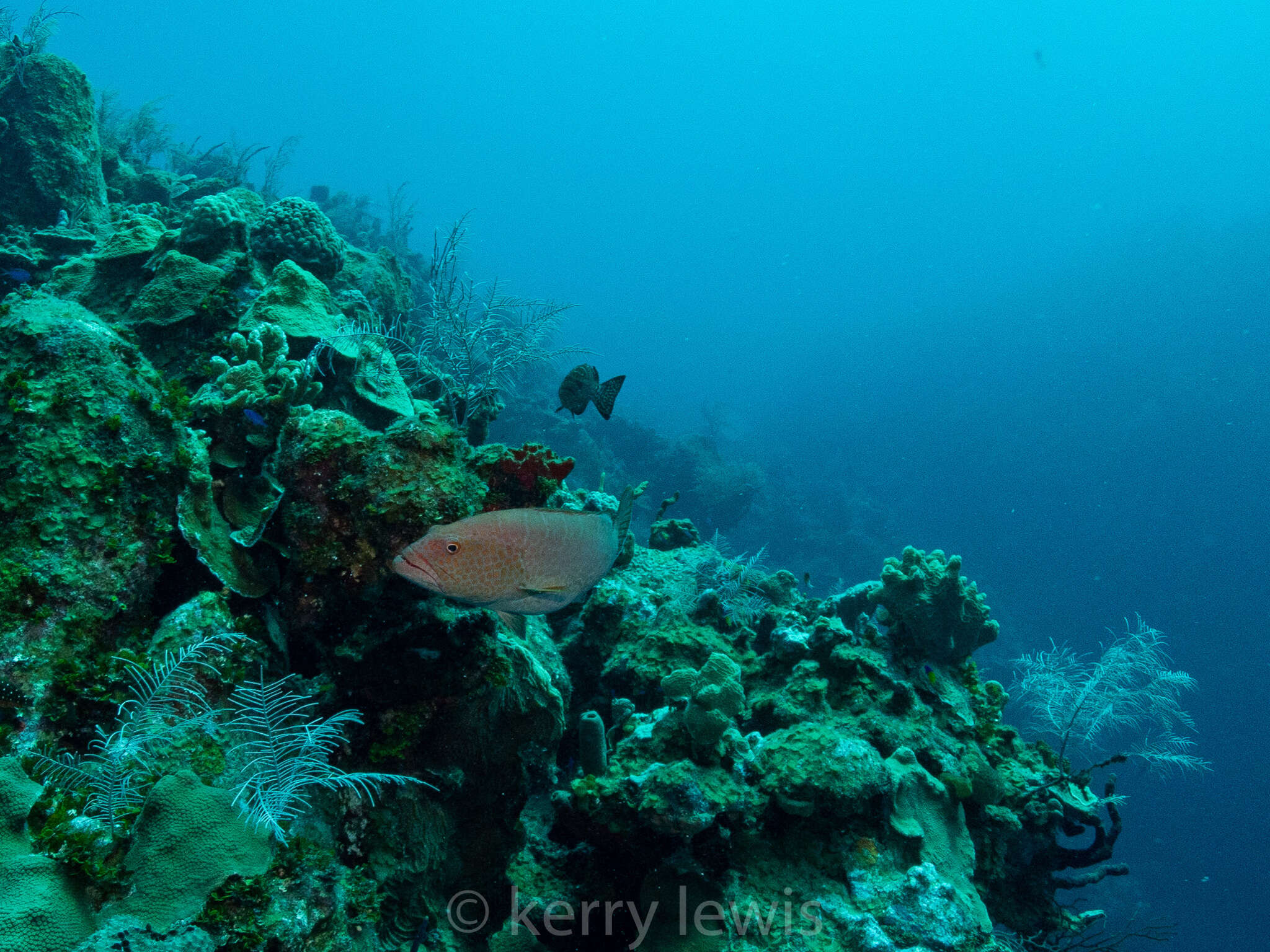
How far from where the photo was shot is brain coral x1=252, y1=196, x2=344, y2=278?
19.0ft

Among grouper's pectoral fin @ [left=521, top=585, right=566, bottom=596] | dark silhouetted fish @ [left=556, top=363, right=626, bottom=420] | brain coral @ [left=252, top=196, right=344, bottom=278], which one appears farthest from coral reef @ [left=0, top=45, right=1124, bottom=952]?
dark silhouetted fish @ [left=556, top=363, right=626, bottom=420]

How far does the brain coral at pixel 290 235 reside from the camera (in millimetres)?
5797

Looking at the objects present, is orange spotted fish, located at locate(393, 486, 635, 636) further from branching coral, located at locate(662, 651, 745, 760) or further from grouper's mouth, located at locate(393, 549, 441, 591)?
branching coral, located at locate(662, 651, 745, 760)

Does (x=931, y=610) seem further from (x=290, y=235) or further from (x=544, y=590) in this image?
(x=290, y=235)

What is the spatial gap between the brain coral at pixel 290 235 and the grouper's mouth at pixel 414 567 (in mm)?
5594

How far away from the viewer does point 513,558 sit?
164 centimetres

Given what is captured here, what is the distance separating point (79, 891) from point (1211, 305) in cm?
9186

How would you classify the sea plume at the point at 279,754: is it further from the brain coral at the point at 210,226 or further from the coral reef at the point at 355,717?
the brain coral at the point at 210,226

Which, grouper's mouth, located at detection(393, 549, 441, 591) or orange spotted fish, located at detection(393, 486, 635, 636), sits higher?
orange spotted fish, located at detection(393, 486, 635, 636)

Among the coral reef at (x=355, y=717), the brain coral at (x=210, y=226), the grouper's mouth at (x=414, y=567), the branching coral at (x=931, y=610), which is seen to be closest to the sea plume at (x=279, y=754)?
the coral reef at (x=355, y=717)

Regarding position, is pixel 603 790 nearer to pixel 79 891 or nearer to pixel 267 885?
pixel 267 885

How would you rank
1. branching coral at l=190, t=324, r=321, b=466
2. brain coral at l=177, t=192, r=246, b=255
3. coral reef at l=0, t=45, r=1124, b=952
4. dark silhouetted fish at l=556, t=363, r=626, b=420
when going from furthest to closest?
brain coral at l=177, t=192, r=246, b=255 → dark silhouetted fish at l=556, t=363, r=626, b=420 → branching coral at l=190, t=324, r=321, b=466 → coral reef at l=0, t=45, r=1124, b=952

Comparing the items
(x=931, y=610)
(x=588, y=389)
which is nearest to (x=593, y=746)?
(x=588, y=389)

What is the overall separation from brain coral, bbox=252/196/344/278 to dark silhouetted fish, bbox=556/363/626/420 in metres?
3.63
